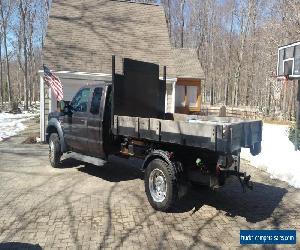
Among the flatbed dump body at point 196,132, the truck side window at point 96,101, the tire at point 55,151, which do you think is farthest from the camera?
the tire at point 55,151

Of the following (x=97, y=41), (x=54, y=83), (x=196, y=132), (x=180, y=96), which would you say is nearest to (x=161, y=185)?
(x=196, y=132)

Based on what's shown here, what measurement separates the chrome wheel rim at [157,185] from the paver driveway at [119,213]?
0.95 ft

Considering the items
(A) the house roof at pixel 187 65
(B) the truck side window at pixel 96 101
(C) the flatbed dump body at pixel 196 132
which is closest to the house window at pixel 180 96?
(A) the house roof at pixel 187 65

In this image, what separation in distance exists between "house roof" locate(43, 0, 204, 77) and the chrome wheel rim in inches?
394

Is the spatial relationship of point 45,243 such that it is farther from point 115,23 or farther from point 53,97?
point 115,23

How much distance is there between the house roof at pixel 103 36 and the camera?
16.4m

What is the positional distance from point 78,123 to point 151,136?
2.77 m

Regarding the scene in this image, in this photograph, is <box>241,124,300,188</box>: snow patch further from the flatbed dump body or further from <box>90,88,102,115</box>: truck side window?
<box>90,88,102,115</box>: truck side window

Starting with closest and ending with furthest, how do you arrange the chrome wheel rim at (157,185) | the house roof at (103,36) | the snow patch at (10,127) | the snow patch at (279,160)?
the chrome wheel rim at (157,185) → the snow patch at (279,160) → the house roof at (103,36) → the snow patch at (10,127)

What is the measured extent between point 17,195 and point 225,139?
4.71m

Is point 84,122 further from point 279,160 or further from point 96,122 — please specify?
point 279,160

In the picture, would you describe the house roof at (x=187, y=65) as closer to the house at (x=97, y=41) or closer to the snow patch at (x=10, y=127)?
the house at (x=97, y=41)

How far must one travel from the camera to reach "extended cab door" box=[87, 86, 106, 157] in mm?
8195

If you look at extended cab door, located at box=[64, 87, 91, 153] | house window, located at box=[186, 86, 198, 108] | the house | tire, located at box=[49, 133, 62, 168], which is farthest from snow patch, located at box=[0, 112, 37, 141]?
house window, located at box=[186, 86, 198, 108]
